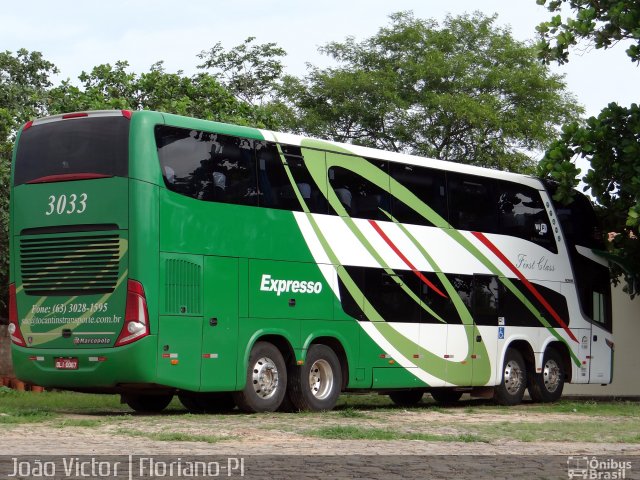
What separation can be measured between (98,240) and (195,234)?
1306mm

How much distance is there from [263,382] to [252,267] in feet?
5.48

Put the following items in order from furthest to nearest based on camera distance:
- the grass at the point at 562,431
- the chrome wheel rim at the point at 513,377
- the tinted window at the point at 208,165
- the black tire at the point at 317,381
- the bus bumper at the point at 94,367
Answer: the chrome wheel rim at the point at 513,377 → the black tire at the point at 317,381 → the tinted window at the point at 208,165 → the bus bumper at the point at 94,367 → the grass at the point at 562,431

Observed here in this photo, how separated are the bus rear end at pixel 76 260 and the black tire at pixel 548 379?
30.8ft

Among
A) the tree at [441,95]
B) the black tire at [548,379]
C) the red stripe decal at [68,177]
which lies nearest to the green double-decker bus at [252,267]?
the red stripe decal at [68,177]

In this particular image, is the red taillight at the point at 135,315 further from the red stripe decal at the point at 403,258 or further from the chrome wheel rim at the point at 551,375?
the chrome wheel rim at the point at 551,375

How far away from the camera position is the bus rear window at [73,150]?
55.3ft

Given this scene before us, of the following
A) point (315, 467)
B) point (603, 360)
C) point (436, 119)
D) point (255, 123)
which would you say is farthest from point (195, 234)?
point (436, 119)

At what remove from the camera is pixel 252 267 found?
18219 mm

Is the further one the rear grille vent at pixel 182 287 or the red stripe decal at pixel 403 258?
the red stripe decal at pixel 403 258

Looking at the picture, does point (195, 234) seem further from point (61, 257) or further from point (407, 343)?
point (407, 343)

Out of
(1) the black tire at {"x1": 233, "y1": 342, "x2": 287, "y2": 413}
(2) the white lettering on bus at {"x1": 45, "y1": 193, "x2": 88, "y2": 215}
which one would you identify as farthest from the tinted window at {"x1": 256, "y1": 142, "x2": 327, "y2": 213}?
(2) the white lettering on bus at {"x1": 45, "y1": 193, "x2": 88, "y2": 215}

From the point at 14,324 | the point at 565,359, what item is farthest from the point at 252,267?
the point at 565,359

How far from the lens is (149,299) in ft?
55.0

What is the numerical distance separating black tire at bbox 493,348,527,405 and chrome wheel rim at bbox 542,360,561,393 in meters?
0.53
